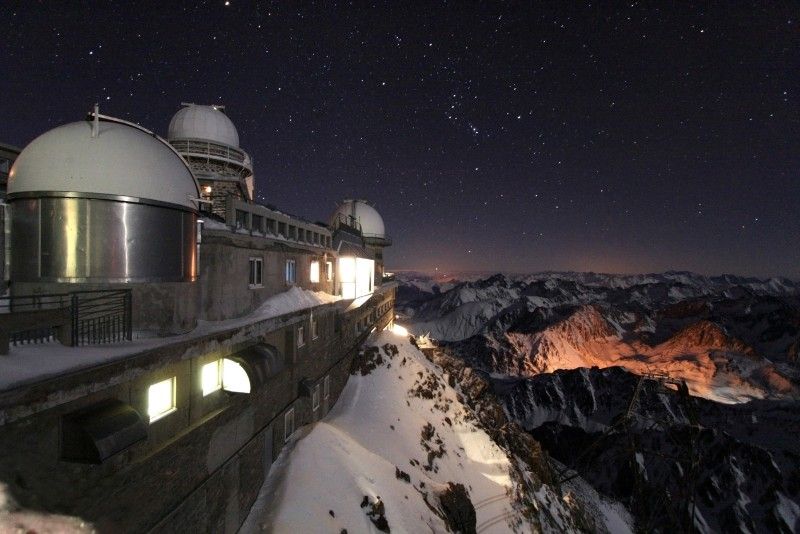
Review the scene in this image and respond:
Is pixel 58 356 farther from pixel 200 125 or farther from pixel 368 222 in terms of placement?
pixel 368 222

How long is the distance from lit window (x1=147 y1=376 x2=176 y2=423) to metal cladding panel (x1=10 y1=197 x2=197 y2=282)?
286cm

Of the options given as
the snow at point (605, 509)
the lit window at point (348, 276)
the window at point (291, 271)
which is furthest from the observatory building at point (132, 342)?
the snow at point (605, 509)

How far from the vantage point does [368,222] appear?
42.2 metres

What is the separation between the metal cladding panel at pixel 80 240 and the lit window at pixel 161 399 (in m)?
2.86

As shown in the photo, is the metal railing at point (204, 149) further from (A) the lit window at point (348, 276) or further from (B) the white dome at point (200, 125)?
(A) the lit window at point (348, 276)

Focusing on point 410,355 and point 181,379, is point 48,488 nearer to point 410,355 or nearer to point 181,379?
point 181,379

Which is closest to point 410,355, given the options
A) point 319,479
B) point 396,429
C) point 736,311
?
point 396,429

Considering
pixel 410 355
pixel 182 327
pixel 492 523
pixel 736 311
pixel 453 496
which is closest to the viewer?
pixel 182 327

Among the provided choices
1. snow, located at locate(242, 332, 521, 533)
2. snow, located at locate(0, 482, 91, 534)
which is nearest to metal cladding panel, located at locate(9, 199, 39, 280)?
snow, located at locate(0, 482, 91, 534)

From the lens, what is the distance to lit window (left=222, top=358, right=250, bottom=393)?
10641 millimetres

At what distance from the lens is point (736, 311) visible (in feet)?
653

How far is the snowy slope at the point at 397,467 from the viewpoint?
39.7ft

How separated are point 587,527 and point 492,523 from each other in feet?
59.4

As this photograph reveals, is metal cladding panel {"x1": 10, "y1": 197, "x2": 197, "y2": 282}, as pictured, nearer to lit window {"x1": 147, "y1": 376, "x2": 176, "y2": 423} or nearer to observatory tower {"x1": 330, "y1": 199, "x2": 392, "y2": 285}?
lit window {"x1": 147, "y1": 376, "x2": 176, "y2": 423}
